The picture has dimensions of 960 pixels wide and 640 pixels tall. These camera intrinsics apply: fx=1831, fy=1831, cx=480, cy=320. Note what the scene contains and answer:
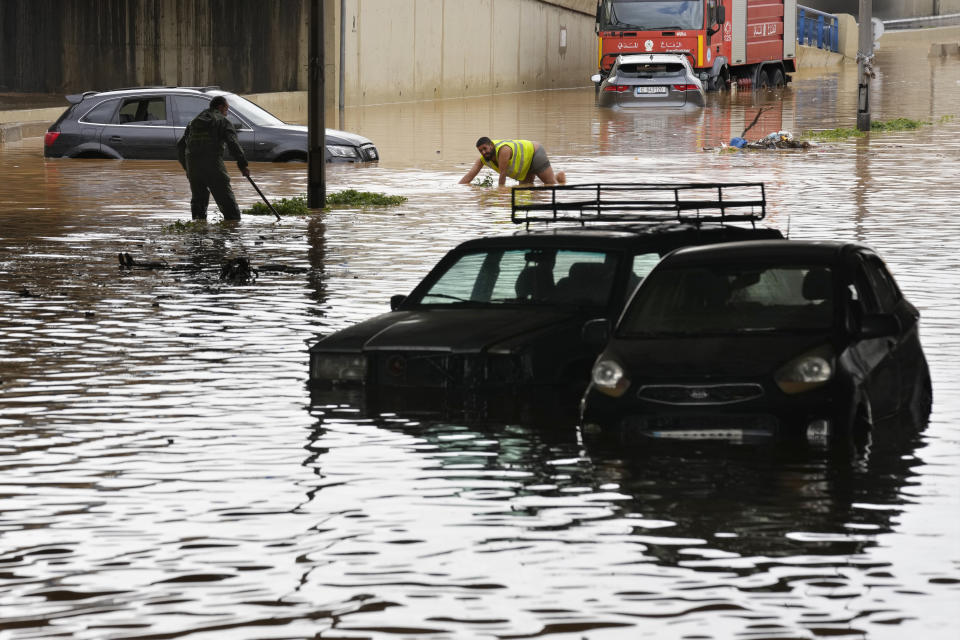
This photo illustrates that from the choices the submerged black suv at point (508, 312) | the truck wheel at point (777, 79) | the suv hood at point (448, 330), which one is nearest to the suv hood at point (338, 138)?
the submerged black suv at point (508, 312)

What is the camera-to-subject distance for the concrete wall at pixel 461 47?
52.3 metres

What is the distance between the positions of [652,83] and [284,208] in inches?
1069

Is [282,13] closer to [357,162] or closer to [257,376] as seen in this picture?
[357,162]

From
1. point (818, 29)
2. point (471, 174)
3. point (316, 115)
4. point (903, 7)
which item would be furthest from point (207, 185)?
point (903, 7)

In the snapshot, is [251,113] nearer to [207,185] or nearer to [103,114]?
[103,114]

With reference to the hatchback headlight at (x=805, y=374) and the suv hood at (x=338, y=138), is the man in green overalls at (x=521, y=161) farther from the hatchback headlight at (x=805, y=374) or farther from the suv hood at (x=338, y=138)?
the hatchback headlight at (x=805, y=374)

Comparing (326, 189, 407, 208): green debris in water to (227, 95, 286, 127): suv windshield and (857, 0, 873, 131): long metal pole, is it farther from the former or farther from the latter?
(857, 0, 873, 131): long metal pole

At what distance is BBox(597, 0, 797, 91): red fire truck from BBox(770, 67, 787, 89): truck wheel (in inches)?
112

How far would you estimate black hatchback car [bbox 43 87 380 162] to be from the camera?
29.8 m

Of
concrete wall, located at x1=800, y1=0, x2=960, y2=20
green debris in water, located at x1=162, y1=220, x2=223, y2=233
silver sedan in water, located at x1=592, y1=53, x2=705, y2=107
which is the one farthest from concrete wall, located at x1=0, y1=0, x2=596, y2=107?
concrete wall, located at x1=800, y1=0, x2=960, y2=20

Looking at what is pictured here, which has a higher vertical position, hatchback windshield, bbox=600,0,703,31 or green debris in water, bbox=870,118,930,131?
hatchback windshield, bbox=600,0,703,31

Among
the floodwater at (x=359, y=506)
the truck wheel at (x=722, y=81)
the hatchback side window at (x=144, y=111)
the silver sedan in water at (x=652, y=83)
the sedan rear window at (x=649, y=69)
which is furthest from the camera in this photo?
the truck wheel at (x=722, y=81)

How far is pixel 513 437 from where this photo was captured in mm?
9398

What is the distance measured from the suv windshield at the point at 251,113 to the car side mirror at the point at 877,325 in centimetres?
2150
